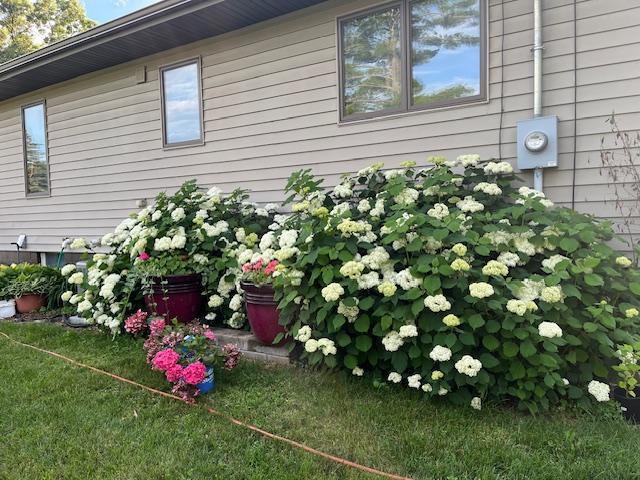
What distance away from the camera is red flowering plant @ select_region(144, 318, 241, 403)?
9.03ft

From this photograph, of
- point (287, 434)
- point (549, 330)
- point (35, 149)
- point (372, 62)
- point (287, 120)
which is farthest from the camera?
point (35, 149)

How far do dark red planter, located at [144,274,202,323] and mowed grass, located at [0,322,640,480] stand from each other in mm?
953

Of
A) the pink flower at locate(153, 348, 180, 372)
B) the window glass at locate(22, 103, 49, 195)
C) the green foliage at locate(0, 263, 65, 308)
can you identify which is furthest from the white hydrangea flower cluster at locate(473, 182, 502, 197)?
the window glass at locate(22, 103, 49, 195)

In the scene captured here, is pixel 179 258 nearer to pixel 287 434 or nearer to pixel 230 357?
pixel 230 357

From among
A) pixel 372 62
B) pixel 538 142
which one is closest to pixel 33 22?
pixel 372 62

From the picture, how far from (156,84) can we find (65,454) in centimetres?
495

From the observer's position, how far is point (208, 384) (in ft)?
9.58

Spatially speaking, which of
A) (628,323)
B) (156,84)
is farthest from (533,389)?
(156,84)

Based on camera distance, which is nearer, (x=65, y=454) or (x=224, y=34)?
(x=65, y=454)

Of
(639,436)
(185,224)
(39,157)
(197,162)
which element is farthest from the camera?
(39,157)

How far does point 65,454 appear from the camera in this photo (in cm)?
225

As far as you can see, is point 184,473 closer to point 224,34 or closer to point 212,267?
point 212,267

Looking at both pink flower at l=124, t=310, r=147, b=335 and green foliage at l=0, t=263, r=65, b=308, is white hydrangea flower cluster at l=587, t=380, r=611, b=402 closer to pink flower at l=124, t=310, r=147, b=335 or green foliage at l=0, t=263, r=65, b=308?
pink flower at l=124, t=310, r=147, b=335

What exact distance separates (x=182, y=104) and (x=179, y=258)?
2589 mm
